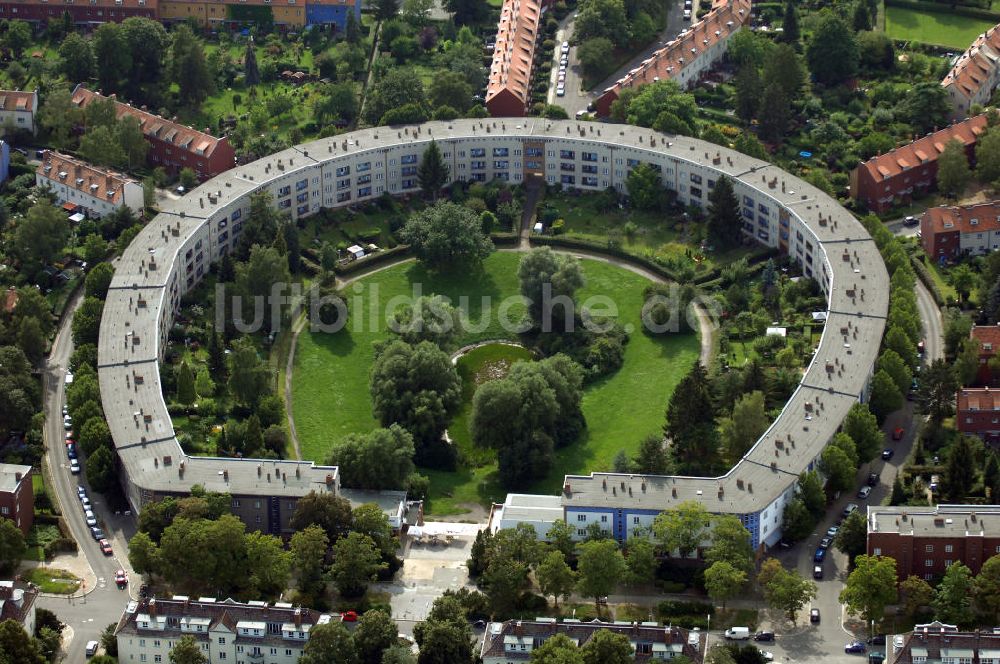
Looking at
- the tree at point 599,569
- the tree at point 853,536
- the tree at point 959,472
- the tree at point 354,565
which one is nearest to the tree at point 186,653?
the tree at point 354,565

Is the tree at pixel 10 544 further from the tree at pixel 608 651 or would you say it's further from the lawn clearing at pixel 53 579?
the tree at pixel 608 651

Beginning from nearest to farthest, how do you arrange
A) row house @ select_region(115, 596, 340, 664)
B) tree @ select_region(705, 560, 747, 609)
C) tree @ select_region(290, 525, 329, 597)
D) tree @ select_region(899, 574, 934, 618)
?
row house @ select_region(115, 596, 340, 664), tree @ select_region(899, 574, 934, 618), tree @ select_region(705, 560, 747, 609), tree @ select_region(290, 525, 329, 597)

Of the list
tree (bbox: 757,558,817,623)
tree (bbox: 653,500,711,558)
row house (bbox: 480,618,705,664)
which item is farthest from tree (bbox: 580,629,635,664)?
tree (bbox: 653,500,711,558)

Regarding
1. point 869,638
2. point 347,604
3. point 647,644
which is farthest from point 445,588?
point 869,638

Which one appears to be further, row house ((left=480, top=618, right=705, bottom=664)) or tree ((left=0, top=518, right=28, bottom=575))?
tree ((left=0, top=518, right=28, bottom=575))

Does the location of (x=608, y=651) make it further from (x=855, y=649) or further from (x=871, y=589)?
(x=871, y=589)

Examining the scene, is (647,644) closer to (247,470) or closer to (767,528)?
(767,528)

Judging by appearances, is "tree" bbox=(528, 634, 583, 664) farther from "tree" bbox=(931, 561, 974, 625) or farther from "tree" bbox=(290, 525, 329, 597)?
"tree" bbox=(931, 561, 974, 625)
